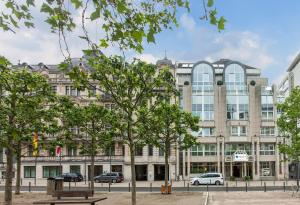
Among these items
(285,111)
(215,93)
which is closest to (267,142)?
(215,93)

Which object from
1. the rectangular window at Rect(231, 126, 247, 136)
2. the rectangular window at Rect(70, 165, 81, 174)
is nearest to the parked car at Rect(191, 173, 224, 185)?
the rectangular window at Rect(231, 126, 247, 136)

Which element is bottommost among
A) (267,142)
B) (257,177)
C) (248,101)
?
(257,177)

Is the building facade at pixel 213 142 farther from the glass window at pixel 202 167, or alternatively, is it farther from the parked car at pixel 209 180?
the parked car at pixel 209 180

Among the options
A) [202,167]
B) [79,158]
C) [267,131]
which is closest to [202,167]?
[202,167]

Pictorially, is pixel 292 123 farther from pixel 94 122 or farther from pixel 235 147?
pixel 235 147

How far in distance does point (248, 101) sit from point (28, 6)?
244 ft

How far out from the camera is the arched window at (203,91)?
7969 centimetres

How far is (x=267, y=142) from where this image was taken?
78.3 m

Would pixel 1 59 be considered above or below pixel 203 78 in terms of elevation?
below

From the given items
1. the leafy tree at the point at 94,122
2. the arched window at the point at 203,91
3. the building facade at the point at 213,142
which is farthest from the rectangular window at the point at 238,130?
the leafy tree at the point at 94,122

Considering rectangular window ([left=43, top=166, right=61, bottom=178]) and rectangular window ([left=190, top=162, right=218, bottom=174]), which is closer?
rectangular window ([left=190, top=162, right=218, bottom=174])

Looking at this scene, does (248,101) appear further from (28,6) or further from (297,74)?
(28,6)

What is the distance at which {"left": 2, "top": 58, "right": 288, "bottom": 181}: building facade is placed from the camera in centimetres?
7725

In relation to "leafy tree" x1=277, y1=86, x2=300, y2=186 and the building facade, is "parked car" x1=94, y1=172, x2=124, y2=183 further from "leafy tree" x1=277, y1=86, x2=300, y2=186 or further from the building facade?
"leafy tree" x1=277, y1=86, x2=300, y2=186
